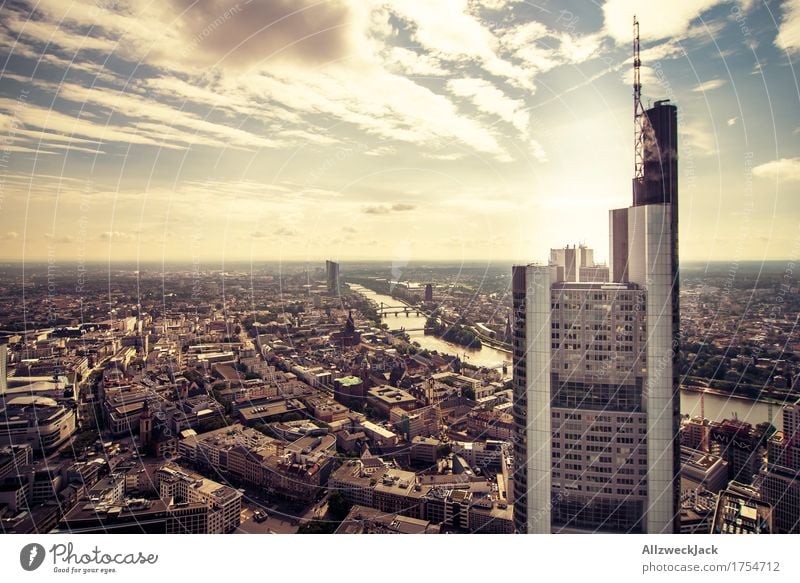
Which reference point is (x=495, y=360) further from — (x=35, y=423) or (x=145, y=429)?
(x=35, y=423)

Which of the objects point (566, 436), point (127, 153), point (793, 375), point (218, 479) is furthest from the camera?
point (793, 375)

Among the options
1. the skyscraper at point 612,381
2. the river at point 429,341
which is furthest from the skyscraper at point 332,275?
the skyscraper at point 612,381

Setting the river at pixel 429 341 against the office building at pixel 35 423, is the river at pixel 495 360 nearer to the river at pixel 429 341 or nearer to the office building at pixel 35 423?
the river at pixel 429 341

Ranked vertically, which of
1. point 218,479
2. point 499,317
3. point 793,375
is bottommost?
point 218,479

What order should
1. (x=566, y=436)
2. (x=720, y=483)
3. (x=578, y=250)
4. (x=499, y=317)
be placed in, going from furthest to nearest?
(x=499, y=317) < (x=720, y=483) < (x=578, y=250) < (x=566, y=436)

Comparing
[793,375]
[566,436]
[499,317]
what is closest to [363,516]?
[566,436]

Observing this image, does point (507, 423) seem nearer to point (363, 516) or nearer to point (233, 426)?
point (363, 516)

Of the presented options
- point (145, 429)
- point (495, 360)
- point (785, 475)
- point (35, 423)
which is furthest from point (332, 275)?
point (785, 475)
